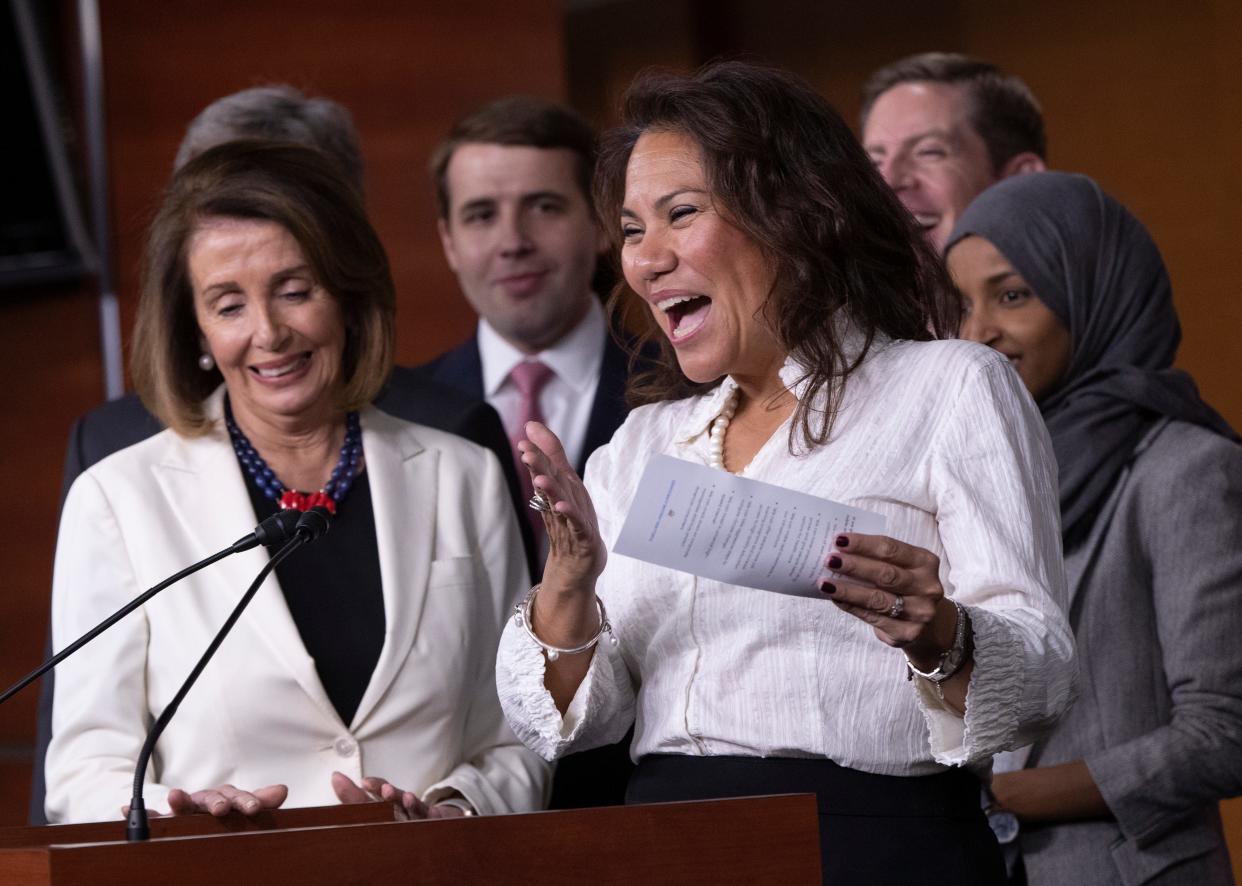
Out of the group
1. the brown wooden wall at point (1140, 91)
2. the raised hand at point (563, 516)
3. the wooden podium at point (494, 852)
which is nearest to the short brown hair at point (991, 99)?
the brown wooden wall at point (1140, 91)

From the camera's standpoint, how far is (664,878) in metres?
1.50

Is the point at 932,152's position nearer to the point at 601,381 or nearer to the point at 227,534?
the point at 601,381

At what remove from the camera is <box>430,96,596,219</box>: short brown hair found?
11.5 ft

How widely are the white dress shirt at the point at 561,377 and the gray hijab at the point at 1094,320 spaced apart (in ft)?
3.02

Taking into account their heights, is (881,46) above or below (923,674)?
above

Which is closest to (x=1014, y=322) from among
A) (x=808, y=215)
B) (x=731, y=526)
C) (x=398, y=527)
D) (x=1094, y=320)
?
(x=1094, y=320)

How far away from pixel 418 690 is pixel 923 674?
0.92 metres

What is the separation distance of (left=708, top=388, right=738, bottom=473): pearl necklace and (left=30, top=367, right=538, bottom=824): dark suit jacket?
2.24ft

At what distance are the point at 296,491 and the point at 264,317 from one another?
0.27 m

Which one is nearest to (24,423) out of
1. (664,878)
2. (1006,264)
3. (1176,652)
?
(1006,264)

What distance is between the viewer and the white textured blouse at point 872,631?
1756 millimetres

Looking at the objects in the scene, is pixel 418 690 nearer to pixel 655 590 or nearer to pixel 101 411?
pixel 655 590

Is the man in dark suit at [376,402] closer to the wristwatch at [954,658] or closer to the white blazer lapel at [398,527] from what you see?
the white blazer lapel at [398,527]

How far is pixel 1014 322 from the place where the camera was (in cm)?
274
